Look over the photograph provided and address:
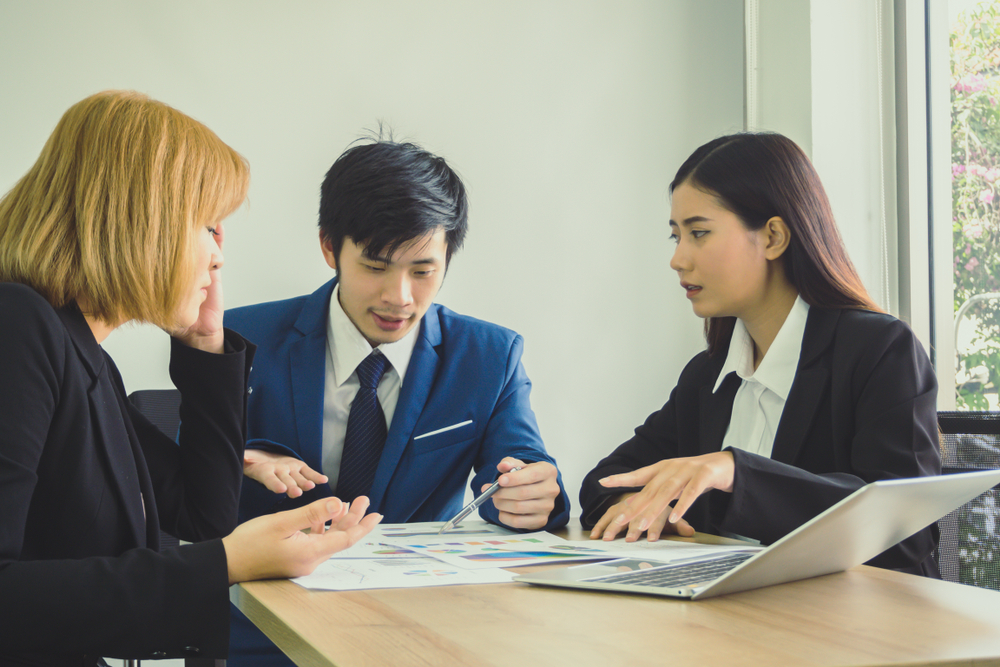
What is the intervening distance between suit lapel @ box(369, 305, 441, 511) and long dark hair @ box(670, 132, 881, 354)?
63 centimetres

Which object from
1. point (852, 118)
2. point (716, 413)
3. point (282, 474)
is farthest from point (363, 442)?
point (852, 118)

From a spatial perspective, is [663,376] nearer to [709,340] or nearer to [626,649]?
[709,340]

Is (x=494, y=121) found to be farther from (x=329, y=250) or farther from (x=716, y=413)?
(x=716, y=413)

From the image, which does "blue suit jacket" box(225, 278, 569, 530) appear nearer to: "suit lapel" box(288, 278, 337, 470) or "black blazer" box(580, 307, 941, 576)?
"suit lapel" box(288, 278, 337, 470)

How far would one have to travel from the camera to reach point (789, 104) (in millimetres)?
2602

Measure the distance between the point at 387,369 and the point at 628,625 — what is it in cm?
100

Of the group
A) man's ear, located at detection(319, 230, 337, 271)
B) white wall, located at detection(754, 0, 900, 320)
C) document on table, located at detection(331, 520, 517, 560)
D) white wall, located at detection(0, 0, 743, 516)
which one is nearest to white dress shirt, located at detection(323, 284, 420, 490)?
man's ear, located at detection(319, 230, 337, 271)

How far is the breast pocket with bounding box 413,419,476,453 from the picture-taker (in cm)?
151

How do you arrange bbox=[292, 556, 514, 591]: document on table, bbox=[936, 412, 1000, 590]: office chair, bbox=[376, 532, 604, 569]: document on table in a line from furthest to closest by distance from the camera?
1. bbox=[936, 412, 1000, 590]: office chair
2. bbox=[376, 532, 604, 569]: document on table
3. bbox=[292, 556, 514, 591]: document on table

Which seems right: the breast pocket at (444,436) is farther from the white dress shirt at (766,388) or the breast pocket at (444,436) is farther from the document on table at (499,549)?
the white dress shirt at (766,388)

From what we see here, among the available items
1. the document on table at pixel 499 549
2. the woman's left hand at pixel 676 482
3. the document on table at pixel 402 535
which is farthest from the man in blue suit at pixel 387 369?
the woman's left hand at pixel 676 482

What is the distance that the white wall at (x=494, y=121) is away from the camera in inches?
90.4

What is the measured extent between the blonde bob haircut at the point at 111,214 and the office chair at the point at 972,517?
1.18m

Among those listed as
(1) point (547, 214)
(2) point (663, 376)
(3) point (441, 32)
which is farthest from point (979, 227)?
(3) point (441, 32)
